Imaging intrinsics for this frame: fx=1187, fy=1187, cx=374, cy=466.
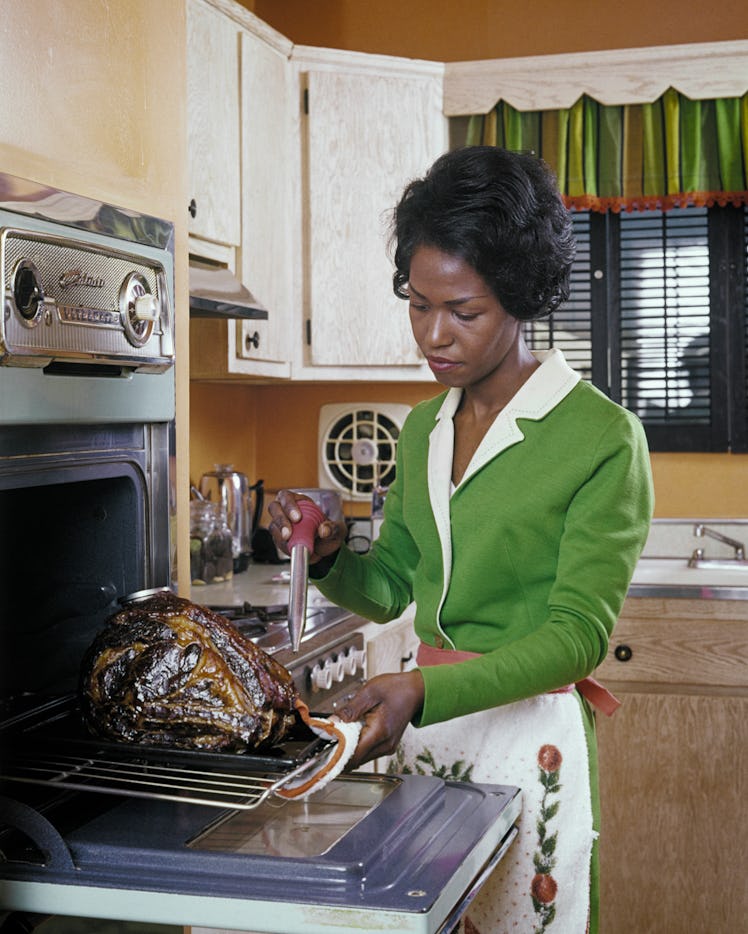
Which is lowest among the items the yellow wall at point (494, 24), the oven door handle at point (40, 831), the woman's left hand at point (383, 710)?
the oven door handle at point (40, 831)

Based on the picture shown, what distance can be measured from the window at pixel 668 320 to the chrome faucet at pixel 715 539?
0.25 metres

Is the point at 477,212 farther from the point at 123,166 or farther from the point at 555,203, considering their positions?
the point at 123,166

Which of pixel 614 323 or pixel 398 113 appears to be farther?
pixel 614 323

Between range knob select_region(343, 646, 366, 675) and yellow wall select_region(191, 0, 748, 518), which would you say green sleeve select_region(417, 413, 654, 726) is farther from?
yellow wall select_region(191, 0, 748, 518)

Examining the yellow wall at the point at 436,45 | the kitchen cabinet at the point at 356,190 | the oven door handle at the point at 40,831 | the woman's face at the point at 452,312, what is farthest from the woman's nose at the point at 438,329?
the yellow wall at the point at 436,45

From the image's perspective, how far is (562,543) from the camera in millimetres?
1443

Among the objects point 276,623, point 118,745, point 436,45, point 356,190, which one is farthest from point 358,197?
point 118,745

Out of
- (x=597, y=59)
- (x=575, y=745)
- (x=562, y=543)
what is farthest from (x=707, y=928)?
(x=597, y=59)

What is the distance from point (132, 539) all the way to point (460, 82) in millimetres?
2555

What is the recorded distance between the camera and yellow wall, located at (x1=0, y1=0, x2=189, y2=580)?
111cm

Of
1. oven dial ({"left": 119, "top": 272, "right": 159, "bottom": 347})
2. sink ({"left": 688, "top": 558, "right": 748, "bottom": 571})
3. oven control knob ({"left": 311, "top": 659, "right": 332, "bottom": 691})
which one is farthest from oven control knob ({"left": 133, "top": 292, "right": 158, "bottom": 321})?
sink ({"left": 688, "top": 558, "right": 748, "bottom": 571})

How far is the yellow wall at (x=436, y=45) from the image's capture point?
3488 mm

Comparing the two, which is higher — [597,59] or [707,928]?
[597,59]

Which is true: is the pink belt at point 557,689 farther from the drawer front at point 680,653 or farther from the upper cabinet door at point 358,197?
the upper cabinet door at point 358,197
